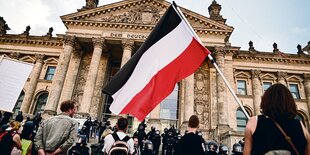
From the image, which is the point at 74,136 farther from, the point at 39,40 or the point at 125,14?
the point at 39,40

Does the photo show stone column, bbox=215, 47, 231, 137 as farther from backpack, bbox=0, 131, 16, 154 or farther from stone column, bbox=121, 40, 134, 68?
backpack, bbox=0, 131, 16, 154

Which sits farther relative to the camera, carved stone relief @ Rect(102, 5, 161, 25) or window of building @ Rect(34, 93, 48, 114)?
window of building @ Rect(34, 93, 48, 114)

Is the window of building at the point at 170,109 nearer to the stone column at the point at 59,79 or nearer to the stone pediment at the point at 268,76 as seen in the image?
the stone column at the point at 59,79

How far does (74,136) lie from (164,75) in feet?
7.46

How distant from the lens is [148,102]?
195 inches

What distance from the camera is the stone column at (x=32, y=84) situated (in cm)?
2482

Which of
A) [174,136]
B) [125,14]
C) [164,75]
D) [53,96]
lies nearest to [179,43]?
[164,75]

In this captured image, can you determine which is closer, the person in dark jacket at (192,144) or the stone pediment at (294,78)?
the person in dark jacket at (192,144)

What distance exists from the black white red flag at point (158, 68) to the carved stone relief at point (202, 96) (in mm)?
18199

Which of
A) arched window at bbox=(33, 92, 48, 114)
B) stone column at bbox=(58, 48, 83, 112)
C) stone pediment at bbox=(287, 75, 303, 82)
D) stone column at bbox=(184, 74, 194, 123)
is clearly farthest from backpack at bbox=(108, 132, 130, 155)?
stone pediment at bbox=(287, 75, 303, 82)

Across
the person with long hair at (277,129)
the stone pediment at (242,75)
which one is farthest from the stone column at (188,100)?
the person with long hair at (277,129)

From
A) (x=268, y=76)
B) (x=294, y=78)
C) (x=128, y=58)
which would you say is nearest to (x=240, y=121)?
(x=268, y=76)

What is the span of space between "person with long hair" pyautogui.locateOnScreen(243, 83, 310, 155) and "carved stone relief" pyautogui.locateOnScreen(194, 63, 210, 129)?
20.8 meters

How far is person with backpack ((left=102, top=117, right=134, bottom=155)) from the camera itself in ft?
14.0
